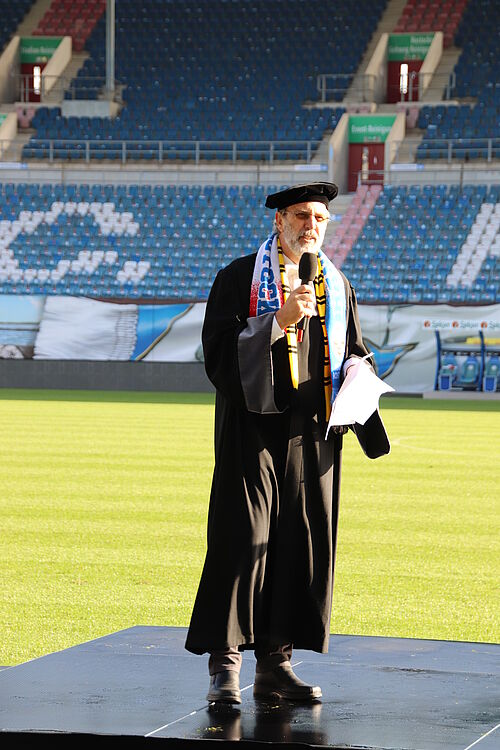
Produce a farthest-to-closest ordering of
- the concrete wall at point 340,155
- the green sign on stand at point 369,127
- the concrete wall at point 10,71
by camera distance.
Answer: the concrete wall at point 10,71 < the green sign on stand at point 369,127 < the concrete wall at point 340,155

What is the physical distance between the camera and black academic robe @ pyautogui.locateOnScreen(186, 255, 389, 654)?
190 inches

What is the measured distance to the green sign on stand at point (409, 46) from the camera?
40.9m

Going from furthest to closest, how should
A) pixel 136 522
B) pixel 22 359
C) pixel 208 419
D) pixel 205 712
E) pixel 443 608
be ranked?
pixel 22 359 → pixel 208 419 → pixel 136 522 → pixel 443 608 → pixel 205 712

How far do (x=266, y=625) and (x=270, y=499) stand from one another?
0.48 m

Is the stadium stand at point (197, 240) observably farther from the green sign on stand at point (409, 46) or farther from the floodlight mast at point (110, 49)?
the green sign on stand at point (409, 46)

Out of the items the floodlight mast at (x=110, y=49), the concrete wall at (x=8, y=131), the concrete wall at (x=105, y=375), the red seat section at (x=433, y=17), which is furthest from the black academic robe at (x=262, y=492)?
the red seat section at (x=433, y=17)

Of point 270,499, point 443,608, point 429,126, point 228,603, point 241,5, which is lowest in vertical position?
point 443,608

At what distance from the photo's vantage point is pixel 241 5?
43.2 metres

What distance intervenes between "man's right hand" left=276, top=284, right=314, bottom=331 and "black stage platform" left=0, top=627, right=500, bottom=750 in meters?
1.44

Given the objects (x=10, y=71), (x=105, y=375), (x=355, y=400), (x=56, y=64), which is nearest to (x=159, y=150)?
(x=56, y=64)

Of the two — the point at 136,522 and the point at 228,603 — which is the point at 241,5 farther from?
the point at 228,603

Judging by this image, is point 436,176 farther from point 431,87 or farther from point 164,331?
point 164,331

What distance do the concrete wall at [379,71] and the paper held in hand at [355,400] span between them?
36043 mm

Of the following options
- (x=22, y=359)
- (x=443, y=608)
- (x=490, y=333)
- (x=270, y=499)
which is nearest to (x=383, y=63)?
(x=490, y=333)
